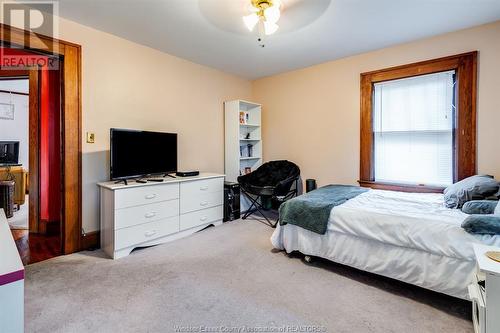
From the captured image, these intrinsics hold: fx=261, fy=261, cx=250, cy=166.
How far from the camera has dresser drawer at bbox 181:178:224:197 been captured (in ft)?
10.9

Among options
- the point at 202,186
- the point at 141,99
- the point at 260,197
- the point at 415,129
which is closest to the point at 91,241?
the point at 202,186

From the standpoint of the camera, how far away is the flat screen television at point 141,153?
2799mm

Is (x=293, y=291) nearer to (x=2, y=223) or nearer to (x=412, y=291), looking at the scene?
(x=412, y=291)

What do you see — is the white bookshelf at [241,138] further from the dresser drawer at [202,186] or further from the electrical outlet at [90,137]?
the electrical outlet at [90,137]

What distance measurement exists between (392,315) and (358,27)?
2805 mm

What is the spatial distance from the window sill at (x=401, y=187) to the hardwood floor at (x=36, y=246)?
153 inches

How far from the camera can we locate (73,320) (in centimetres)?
171

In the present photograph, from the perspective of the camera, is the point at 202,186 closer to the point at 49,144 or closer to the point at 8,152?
the point at 49,144

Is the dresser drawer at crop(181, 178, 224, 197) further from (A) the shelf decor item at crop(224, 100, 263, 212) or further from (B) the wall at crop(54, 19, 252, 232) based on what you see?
(A) the shelf decor item at crop(224, 100, 263, 212)

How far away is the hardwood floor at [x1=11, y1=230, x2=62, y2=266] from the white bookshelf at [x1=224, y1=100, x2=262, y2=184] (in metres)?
2.52

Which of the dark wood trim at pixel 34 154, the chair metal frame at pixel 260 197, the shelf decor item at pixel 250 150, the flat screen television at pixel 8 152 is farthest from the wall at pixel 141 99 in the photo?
the flat screen television at pixel 8 152

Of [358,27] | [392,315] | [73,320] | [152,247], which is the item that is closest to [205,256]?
[152,247]

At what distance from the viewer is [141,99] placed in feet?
11.0

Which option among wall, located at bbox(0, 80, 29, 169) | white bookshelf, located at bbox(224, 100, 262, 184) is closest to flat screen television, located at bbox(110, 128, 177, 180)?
white bookshelf, located at bbox(224, 100, 262, 184)
